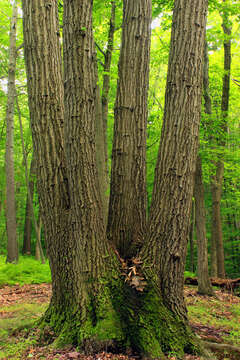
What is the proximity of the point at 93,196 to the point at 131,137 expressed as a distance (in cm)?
95

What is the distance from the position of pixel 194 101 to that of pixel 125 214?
1506 millimetres

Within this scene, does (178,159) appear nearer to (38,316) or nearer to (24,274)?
(38,316)

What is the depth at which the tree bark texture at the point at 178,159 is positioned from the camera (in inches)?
115

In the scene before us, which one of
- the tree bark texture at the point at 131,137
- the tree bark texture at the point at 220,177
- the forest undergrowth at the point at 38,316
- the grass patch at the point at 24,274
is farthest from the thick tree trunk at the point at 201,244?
the grass patch at the point at 24,274

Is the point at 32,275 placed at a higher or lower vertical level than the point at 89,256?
lower

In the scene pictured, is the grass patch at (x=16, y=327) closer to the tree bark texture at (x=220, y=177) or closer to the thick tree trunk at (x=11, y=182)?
the thick tree trunk at (x=11, y=182)

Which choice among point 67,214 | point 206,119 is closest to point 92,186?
point 67,214

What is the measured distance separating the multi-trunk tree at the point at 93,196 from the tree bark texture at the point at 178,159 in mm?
10

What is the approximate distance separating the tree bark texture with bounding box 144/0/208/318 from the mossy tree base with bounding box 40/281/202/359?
0.17 meters

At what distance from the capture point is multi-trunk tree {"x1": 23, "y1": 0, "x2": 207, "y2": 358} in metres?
2.82

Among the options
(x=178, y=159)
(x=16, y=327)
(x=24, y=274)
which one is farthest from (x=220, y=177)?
(x=16, y=327)

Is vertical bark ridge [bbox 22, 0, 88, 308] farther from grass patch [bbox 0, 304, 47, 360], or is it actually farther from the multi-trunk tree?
grass patch [bbox 0, 304, 47, 360]

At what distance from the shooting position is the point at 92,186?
2986mm

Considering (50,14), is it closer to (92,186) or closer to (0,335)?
(92,186)
